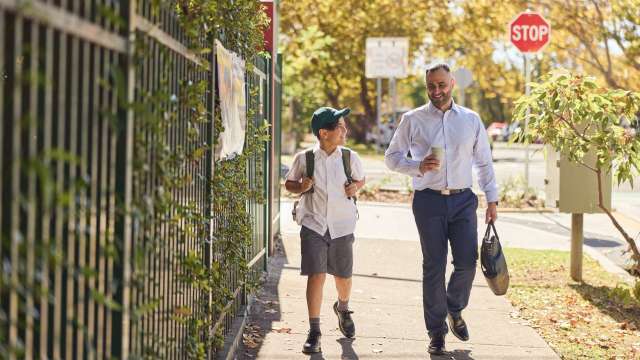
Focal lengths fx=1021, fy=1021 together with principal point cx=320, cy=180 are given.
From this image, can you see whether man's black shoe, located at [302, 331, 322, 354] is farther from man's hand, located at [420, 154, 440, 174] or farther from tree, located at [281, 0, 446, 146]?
tree, located at [281, 0, 446, 146]

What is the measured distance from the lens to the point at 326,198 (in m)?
6.28

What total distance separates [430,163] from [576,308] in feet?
9.24

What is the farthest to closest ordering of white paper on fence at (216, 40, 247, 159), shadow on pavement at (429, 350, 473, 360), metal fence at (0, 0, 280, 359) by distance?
shadow on pavement at (429, 350, 473, 360), white paper on fence at (216, 40, 247, 159), metal fence at (0, 0, 280, 359)

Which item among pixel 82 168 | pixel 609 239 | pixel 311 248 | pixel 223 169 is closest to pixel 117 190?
pixel 82 168

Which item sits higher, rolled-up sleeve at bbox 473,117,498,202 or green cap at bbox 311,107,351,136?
green cap at bbox 311,107,351,136

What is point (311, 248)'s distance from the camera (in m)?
6.30

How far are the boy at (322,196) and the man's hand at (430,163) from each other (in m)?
0.44

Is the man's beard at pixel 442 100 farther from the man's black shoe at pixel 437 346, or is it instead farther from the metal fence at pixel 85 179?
the metal fence at pixel 85 179

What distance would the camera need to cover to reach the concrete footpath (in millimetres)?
6352

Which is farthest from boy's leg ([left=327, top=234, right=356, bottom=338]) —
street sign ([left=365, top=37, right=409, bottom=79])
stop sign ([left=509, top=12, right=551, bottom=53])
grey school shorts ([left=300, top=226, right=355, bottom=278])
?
street sign ([left=365, top=37, right=409, bottom=79])

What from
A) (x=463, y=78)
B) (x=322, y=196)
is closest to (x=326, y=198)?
(x=322, y=196)

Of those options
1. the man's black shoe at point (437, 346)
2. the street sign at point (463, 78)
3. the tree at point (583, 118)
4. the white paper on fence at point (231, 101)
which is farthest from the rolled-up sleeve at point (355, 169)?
the street sign at point (463, 78)

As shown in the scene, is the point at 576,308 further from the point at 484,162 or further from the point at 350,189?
the point at 350,189

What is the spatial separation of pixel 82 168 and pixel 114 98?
42 cm
